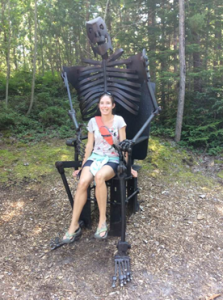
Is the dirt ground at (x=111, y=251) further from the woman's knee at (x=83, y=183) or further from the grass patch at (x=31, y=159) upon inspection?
the woman's knee at (x=83, y=183)

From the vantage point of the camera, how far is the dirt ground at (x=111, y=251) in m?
2.10

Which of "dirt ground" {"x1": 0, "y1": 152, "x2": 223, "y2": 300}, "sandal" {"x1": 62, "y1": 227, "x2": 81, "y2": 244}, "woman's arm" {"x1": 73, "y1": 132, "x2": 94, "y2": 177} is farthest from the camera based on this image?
"woman's arm" {"x1": 73, "y1": 132, "x2": 94, "y2": 177}

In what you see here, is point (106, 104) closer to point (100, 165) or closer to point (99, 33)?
point (100, 165)

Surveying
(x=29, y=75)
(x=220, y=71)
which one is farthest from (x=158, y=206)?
(x=29, y=75)

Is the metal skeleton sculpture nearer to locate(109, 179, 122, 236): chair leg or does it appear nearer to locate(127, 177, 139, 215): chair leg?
locate(127, 177, 139, 215): chair leg

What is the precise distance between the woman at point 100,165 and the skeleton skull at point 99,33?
75 cm

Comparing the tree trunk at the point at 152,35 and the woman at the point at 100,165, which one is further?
the tree trunk at the point at 152,35

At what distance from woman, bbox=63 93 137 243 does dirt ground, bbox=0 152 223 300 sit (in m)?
0.23

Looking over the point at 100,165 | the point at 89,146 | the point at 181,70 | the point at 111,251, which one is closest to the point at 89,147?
the point at 89,146

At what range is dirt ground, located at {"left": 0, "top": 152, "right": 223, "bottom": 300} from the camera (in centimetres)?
210

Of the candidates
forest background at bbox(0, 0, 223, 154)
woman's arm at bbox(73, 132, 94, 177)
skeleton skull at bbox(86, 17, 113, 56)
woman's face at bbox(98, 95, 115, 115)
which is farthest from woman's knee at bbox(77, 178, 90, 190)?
forest background at bbox(0, 0, 223, 154)

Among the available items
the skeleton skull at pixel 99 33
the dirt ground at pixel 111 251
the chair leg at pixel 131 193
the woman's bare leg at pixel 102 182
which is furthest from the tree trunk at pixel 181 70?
the woman's bare leg at pixel 102 182

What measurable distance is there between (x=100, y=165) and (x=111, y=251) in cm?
91

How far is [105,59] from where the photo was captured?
10.5ft
